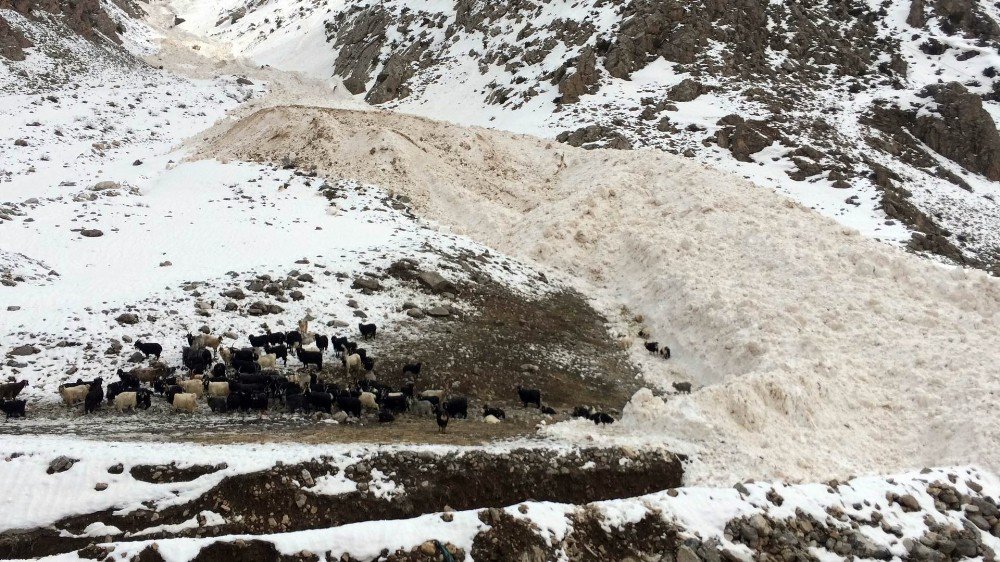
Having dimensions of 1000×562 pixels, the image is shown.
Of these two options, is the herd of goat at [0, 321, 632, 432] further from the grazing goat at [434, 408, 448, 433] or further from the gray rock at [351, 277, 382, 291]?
the gray rock at [351, 277, 382, 291]

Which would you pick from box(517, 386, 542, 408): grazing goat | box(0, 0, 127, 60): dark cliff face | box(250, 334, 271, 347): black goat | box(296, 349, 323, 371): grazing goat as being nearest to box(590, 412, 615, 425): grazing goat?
box(517, 386, 542, 408): grazing goat

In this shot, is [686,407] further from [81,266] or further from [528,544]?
[81,266]

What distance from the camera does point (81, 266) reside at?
16.8m

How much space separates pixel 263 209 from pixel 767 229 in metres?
17.0

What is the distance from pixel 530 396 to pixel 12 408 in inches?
366

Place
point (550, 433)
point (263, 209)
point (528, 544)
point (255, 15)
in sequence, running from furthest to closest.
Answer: point (255, 15)
point (263, 209)
point (550, 433)
point (528, 544)

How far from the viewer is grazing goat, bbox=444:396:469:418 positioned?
40.2ft

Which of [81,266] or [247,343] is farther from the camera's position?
[81,266]

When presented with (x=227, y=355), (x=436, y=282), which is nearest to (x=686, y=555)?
(x=227, y=355)

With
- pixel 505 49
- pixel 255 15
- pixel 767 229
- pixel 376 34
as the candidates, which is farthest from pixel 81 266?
pixel 255 15

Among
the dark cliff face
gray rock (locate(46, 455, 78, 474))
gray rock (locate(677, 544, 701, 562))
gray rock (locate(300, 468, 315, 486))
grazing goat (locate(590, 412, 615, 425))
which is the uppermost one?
the dark cliff face

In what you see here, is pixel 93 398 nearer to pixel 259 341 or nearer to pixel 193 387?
pixel 193 387

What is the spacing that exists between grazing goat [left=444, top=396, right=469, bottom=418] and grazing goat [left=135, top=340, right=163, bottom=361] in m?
6.12

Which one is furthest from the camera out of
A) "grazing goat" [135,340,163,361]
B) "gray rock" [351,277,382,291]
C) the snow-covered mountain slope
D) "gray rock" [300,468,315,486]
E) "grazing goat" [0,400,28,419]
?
the snow-covered mountain slope
